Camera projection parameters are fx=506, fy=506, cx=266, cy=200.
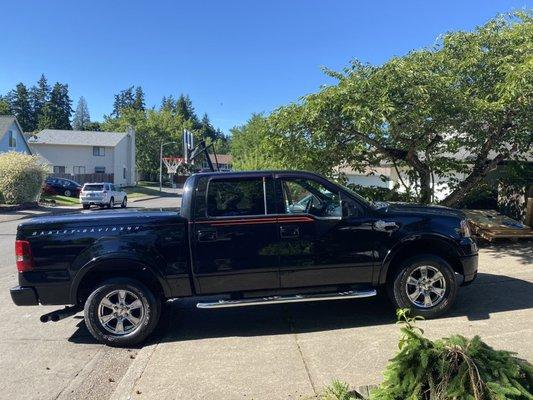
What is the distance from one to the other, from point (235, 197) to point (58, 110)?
12229cm

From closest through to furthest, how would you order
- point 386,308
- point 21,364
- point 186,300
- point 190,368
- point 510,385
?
point 510,385 < point 190,368 < point 21,364 < point 386,308 < point 186,300

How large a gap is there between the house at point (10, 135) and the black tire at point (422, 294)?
44527mm

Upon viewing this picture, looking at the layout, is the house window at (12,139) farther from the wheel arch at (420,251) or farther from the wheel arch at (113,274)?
the wheel arch at (420,251)

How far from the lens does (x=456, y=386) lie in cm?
289

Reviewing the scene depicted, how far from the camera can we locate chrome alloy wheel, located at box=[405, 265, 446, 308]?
5887 mm

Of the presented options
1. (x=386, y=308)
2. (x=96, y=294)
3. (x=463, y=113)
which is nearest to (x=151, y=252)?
(x=96, y=294)

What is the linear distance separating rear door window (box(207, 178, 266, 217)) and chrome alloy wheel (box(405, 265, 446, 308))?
6.31ft

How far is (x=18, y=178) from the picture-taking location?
2736 cm

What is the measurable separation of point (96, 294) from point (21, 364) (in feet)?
3.16

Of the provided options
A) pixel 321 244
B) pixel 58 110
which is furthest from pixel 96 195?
pixel 58 110

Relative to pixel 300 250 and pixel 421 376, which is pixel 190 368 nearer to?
pixel 300 250

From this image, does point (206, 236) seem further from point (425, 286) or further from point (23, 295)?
point (425, 286)

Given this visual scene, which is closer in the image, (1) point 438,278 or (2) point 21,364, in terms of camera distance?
(2) point 21,364

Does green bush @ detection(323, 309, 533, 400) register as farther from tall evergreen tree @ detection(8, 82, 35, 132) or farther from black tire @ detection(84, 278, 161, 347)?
tall evergreen tree @ detection(8, 82, 35, 132)
